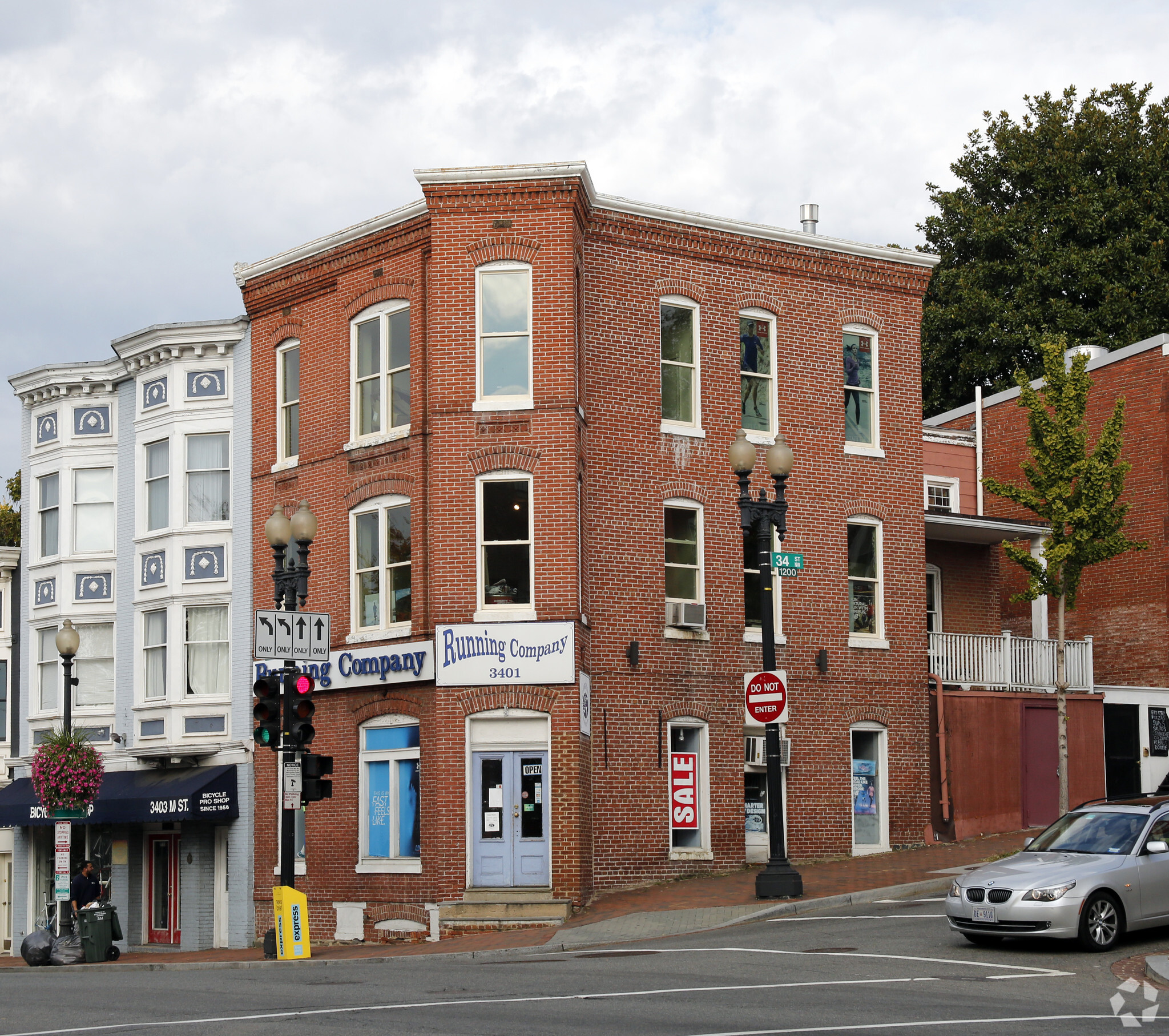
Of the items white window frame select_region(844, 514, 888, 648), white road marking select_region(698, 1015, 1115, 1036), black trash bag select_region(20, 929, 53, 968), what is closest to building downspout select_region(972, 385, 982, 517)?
white window frame select_region(844, 514, 888, 648)

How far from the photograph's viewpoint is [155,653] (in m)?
32.6

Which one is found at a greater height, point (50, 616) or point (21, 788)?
point (50, 616)

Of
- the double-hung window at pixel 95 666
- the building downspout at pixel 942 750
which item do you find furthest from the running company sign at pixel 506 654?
the double-hung window at pixel 95 666

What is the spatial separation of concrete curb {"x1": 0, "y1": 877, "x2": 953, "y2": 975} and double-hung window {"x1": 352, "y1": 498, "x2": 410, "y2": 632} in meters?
→ 6.95

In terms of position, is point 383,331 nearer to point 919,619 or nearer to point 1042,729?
point 919,619

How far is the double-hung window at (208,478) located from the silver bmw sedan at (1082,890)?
19.2 m

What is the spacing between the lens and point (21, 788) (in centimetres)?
3438

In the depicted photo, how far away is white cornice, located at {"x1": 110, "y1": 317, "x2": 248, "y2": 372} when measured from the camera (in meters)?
31.7

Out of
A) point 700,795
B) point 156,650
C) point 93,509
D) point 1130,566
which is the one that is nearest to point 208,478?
point 156,650

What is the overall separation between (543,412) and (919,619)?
356 inches

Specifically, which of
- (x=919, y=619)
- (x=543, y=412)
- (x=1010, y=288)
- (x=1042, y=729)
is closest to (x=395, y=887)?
(x=543, y=412)

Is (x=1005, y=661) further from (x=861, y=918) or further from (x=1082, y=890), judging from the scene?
(x=1082, y=890)

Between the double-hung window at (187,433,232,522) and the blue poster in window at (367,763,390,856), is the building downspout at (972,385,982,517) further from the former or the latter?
the blue poster in window at (367,763,390,856)

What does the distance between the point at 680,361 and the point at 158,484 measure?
1165 centimetres
